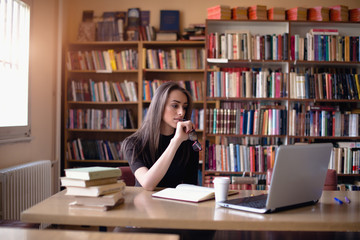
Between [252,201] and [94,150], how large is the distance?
342cm

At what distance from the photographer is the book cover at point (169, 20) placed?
4711 millimetres

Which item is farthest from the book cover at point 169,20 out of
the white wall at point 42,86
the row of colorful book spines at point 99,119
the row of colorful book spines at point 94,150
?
the row of colorful book spines at point 94,150

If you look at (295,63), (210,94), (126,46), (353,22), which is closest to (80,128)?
(126,46)

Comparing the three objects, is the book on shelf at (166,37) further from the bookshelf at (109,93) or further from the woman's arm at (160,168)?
the woman's arm at (160,168)

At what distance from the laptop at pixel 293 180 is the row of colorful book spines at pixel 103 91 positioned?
3.25 metres

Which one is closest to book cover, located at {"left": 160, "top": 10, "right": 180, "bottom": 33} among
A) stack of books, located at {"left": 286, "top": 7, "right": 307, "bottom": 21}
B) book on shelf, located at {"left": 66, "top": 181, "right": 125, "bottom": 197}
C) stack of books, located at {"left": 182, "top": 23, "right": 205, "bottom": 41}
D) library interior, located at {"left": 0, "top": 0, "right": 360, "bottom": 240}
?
library interior, located at {"left": 0, "top": 0, "right": 360, "bottom": 240}

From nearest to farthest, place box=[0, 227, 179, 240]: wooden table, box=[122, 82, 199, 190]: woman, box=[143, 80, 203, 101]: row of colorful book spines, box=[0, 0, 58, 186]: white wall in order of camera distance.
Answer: box=[0, 227, 179, 240]: wooden table, box=[122, 82, 199, 190]: woman, box=[0, 0, 58, 186]: white wall, box=[143, 80, 203, 101]: row of colorful book spines

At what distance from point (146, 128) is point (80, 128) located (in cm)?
262

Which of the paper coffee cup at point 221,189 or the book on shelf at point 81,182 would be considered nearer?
the book on shelf at point 81,182

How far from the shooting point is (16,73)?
3396 millimetres

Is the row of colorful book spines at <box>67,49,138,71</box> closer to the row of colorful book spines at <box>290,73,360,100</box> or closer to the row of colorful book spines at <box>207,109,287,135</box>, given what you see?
the row of colorful book spines at <box>207,109,287,135</box>

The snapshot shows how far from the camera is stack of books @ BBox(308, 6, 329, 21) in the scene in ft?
12.4

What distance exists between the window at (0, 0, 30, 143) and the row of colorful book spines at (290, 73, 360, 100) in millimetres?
2567

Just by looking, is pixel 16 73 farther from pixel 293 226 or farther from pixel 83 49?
pixel 293 226
